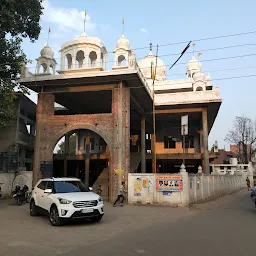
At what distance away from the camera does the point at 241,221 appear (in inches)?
418

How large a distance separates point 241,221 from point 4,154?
54.4 ft

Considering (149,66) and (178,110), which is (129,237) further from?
(149,66)

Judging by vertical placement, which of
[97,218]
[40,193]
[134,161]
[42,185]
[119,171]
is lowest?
[97,218]

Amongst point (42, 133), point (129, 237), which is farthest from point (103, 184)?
point (129, 237)

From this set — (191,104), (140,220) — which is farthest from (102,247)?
(191,104)

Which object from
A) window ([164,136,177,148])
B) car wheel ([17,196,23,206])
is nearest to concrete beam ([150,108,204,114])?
window ([164,136,177,148])

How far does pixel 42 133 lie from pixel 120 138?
581cm

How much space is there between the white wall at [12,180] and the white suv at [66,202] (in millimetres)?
8942

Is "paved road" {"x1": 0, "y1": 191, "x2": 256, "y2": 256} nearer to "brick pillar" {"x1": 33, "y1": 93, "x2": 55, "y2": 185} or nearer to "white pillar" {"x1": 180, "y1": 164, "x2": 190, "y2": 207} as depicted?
"white pillar" {"x1": 180, "y1": 164, "x2": 190, "y2": 207}

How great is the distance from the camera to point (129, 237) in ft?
25.1

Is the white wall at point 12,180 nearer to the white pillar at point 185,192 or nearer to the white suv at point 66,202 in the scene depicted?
the white suv at point 66,202

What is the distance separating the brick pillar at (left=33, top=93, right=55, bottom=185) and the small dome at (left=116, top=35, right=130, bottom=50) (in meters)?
6.18

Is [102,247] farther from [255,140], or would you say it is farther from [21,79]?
[255,140]

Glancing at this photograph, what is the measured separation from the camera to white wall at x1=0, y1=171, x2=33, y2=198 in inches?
751
